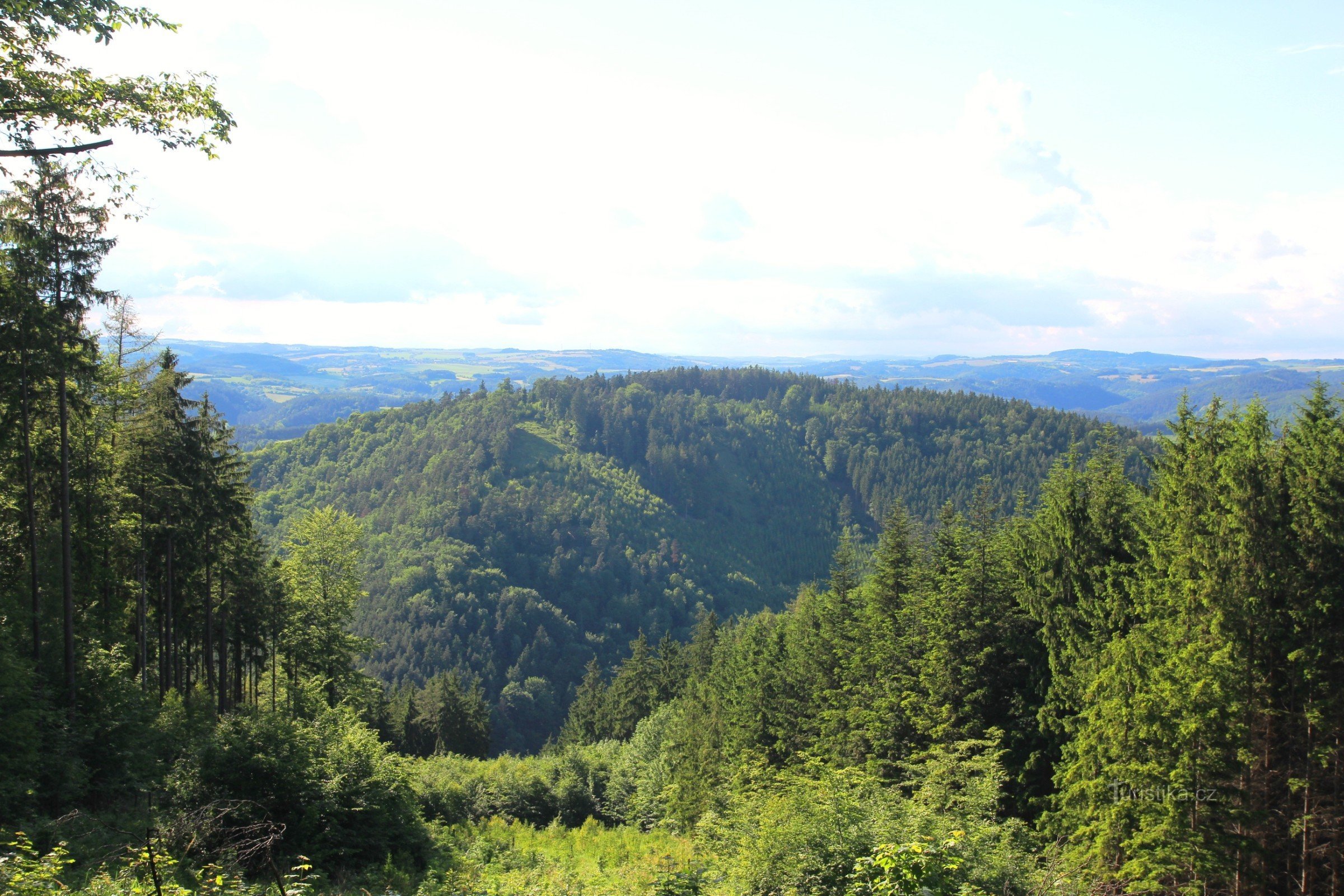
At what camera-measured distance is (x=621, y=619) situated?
6073 inches

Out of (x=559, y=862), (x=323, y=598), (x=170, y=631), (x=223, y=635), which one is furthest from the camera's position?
(x=323, y=598)

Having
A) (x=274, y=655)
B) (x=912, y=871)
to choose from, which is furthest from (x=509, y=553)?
(x=912, y=871)

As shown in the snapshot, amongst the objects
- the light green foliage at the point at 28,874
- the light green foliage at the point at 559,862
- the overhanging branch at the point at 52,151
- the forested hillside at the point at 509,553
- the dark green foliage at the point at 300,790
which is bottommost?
the forested hillside at the point at 509,553

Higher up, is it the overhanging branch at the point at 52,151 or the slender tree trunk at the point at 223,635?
the overhanging branch at the point at 52,151

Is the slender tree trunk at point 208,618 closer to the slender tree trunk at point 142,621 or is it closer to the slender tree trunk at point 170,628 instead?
the slender tree trunk at point 170,628

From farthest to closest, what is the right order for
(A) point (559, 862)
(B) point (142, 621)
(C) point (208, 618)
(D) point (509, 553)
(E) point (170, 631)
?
(D) point (509, 553), (C) point (208, 618), (E) point (170, 631), (B) point (142, 621), (A) point (559, 862)

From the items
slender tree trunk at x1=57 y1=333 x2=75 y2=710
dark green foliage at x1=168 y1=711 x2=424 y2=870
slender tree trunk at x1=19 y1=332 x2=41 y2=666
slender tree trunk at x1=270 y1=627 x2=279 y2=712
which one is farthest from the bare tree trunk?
dark green foliage at x1=168 y1=711 x2=424 y2=870

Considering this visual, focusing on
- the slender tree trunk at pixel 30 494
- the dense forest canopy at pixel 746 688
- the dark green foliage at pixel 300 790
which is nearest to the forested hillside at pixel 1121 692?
the dense forest canopy at pixel 746 688

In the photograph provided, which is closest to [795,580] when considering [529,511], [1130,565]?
[529,511]

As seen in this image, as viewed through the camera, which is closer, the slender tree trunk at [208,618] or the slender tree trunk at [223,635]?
the slender tree trunk at [208,618]

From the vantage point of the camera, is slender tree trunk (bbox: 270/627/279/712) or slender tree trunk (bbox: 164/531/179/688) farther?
slender tree trunk (bbox: 270/627/279/712)

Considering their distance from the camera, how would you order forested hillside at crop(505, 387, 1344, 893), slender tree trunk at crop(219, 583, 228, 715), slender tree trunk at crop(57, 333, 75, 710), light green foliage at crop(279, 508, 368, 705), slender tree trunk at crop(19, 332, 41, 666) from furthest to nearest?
light green foliage at crop(279, 508, 368, 705), slender tree trunk at crop(219, 583, 228, 715), slender tree trunk at crop(57, 333, 75, 710), slender tree trunk at crop(19, 332, 41, 666), forested hillside at crop(505, 387, 1344, 893)

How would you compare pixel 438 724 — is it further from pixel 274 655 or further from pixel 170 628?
pixel 170 628

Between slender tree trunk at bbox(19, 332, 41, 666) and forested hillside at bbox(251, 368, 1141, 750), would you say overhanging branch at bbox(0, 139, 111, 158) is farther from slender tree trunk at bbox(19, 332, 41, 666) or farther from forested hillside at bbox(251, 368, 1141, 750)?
forested hillside at bbox(251, 368, 1141, 750)
